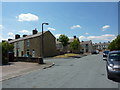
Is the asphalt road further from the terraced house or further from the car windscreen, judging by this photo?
the terraced house

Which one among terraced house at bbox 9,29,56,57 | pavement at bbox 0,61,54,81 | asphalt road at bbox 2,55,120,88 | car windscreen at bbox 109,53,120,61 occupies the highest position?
terraced house at bbox 9,29,56,57

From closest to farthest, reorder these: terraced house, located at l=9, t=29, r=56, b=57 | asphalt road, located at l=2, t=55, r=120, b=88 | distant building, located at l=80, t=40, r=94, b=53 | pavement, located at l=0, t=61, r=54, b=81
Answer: asphalt road, located at l=2, t=55, r=120, b=88 → pavement, located at l=0, t=61, r=54, b=81 → terraced house, located at l=9, t=29, r=56, b=57 → distant building, located at l=80, t=40, r=94, b=53

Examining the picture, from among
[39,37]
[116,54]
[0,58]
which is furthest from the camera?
[39,37]

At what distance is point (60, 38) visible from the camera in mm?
49000

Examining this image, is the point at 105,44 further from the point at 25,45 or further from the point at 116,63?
the point at 116,63

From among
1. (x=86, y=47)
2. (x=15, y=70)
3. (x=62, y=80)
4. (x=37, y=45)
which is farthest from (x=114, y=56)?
(x=86, y=47)

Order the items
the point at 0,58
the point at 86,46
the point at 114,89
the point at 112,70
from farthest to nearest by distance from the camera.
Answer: the point at 86,46 → the point at 0,58 → the point at 112,70 → the point at 114,89

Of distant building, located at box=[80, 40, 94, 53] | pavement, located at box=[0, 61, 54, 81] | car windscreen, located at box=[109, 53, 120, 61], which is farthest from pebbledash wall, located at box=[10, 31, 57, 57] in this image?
distant building, located at box=[80, 40, 94, 53]

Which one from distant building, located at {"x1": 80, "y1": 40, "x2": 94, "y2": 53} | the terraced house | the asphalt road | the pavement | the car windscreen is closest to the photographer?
the asphalt road

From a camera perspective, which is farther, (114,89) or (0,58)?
(0,58)

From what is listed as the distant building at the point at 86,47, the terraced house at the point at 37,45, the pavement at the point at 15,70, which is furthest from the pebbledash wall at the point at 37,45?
the distant building at the point at 86,47

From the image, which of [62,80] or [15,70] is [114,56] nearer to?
[62,80]

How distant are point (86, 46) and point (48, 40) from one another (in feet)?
211

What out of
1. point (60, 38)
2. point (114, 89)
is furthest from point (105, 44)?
point (114, 89)
